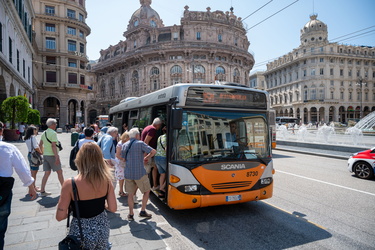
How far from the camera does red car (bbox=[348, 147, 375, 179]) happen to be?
8.20 meters

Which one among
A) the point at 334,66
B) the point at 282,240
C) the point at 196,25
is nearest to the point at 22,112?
the point at 282,240

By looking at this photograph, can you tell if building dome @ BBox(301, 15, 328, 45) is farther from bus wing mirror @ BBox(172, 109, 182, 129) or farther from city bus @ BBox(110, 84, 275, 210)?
bus wing mirror @ BBox(172, 109, 182, 129)

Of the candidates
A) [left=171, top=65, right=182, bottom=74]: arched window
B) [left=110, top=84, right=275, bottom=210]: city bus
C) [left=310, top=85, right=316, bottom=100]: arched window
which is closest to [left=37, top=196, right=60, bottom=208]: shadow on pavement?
[left=110, top=84, right=275, bottom=210]: city bus

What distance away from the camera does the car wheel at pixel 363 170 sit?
8.22m

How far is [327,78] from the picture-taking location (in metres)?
64.2

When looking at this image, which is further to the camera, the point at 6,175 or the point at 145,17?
the point at 145,17

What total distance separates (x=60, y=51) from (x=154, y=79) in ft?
59.2

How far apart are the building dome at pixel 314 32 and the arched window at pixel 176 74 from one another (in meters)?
40.5

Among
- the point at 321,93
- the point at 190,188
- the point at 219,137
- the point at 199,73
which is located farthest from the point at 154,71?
the point at 190,188

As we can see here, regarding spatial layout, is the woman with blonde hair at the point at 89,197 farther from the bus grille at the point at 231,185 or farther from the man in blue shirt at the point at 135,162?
the bus grille at the point at 231,185

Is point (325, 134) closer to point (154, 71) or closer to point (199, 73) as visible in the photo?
point (199, 73)

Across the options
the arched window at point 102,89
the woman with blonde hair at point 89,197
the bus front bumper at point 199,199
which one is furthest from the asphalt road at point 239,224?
the arched window at point 102,89

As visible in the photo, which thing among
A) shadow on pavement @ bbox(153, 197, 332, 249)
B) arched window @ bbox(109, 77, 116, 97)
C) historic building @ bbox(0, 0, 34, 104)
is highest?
arched window @ bbox(109, 77, 116, 97)

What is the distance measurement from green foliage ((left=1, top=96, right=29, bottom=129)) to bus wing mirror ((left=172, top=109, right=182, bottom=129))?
17847mm
